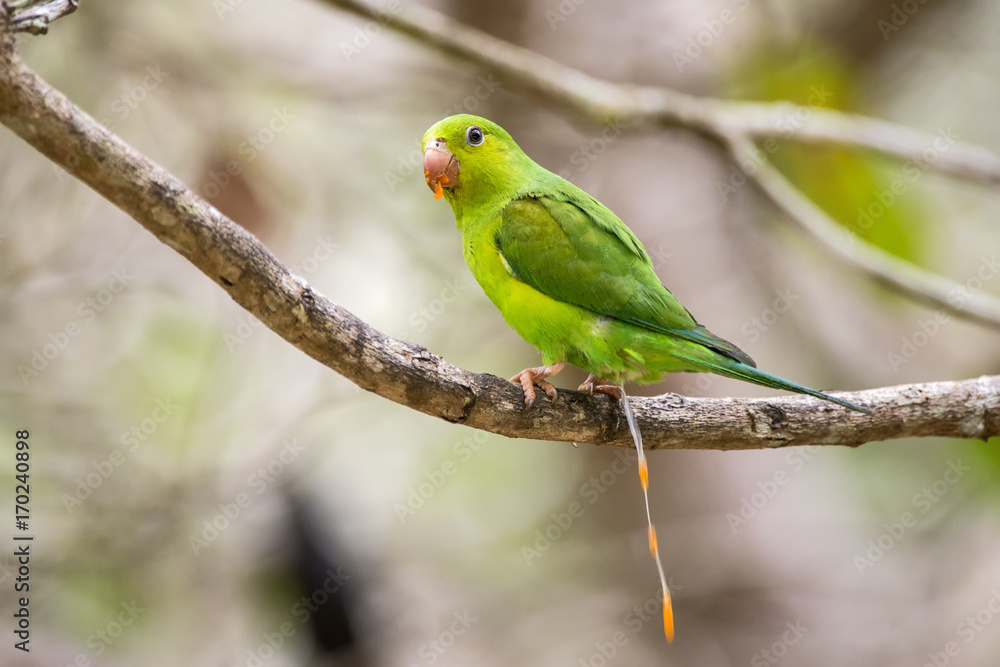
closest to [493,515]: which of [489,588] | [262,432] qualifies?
[489,588]

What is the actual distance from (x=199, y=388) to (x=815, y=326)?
5293 millimetres

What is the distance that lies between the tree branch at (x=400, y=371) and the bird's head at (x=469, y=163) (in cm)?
109

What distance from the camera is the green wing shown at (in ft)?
11.1

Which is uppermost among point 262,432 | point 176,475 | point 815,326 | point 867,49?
point 867,49

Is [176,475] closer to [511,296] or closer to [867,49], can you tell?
[511,296]

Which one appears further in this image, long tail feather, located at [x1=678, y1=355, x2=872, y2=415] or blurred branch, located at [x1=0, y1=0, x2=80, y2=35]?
long tail feather, located at [x1=678, y1=355, x2=872, y2=415]

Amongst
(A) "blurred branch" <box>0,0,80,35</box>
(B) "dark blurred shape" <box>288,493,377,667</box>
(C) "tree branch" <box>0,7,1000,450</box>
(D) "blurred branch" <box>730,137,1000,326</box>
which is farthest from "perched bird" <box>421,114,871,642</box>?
(B) "dark blurred shape" <box>288,493,377,667</box>

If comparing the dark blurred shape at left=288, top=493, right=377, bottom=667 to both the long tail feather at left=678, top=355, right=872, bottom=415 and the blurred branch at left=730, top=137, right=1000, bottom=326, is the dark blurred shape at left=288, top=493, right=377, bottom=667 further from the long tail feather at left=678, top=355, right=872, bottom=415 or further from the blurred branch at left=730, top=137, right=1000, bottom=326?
the blurred branch at left=730, top=137, right=1000, bottom=326

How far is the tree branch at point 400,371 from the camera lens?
2066 millimetres

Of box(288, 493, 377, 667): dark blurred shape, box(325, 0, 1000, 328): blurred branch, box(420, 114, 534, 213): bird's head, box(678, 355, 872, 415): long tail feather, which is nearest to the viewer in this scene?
box(678, 355, 872, 415): long tail feather

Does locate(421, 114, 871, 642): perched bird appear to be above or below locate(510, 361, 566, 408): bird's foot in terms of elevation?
above

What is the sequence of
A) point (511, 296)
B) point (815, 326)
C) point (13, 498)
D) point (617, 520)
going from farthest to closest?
point (815, 326), point (617, 520), point (13, 498), point (511, 296)

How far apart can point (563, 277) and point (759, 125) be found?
3.31m

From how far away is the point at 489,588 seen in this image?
6.85 metres
